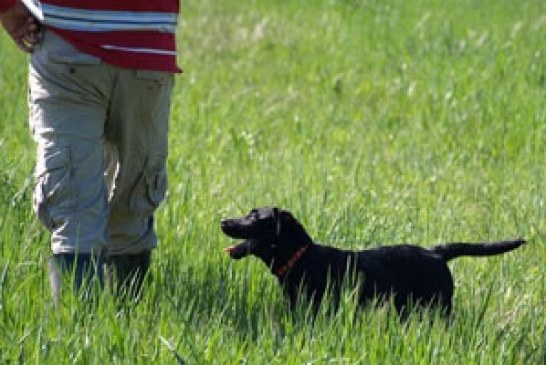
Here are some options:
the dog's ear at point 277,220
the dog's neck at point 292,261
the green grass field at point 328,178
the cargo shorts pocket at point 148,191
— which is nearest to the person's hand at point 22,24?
the cargo shorts pocket at point 148,191

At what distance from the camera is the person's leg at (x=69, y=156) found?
434cm

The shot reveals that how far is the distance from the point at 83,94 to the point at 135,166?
35cm

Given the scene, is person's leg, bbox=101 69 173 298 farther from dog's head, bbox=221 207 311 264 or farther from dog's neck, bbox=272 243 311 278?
dog's neck, bbox=272 243 311 278

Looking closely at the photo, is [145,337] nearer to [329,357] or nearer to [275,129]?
[329,357]

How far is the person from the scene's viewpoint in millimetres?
4352

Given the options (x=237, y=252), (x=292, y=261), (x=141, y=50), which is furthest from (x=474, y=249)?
(x=141, y=50)

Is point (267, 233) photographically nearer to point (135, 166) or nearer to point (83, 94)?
point (135, 166)

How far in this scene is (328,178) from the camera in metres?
6.61

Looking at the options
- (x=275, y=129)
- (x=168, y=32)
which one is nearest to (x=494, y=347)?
(x=168, y=32)

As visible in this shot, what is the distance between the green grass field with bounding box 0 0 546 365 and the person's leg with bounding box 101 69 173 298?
155mm

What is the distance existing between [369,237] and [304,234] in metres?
0.90

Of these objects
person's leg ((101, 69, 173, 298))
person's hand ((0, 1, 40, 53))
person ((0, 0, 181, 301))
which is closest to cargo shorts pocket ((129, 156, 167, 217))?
person's leg ((101, 69, 173, 298))

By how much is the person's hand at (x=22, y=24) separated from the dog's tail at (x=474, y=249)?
157cm

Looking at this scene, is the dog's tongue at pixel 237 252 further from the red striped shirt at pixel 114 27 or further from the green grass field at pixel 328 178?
the red striped shirt at pixel 114 27
